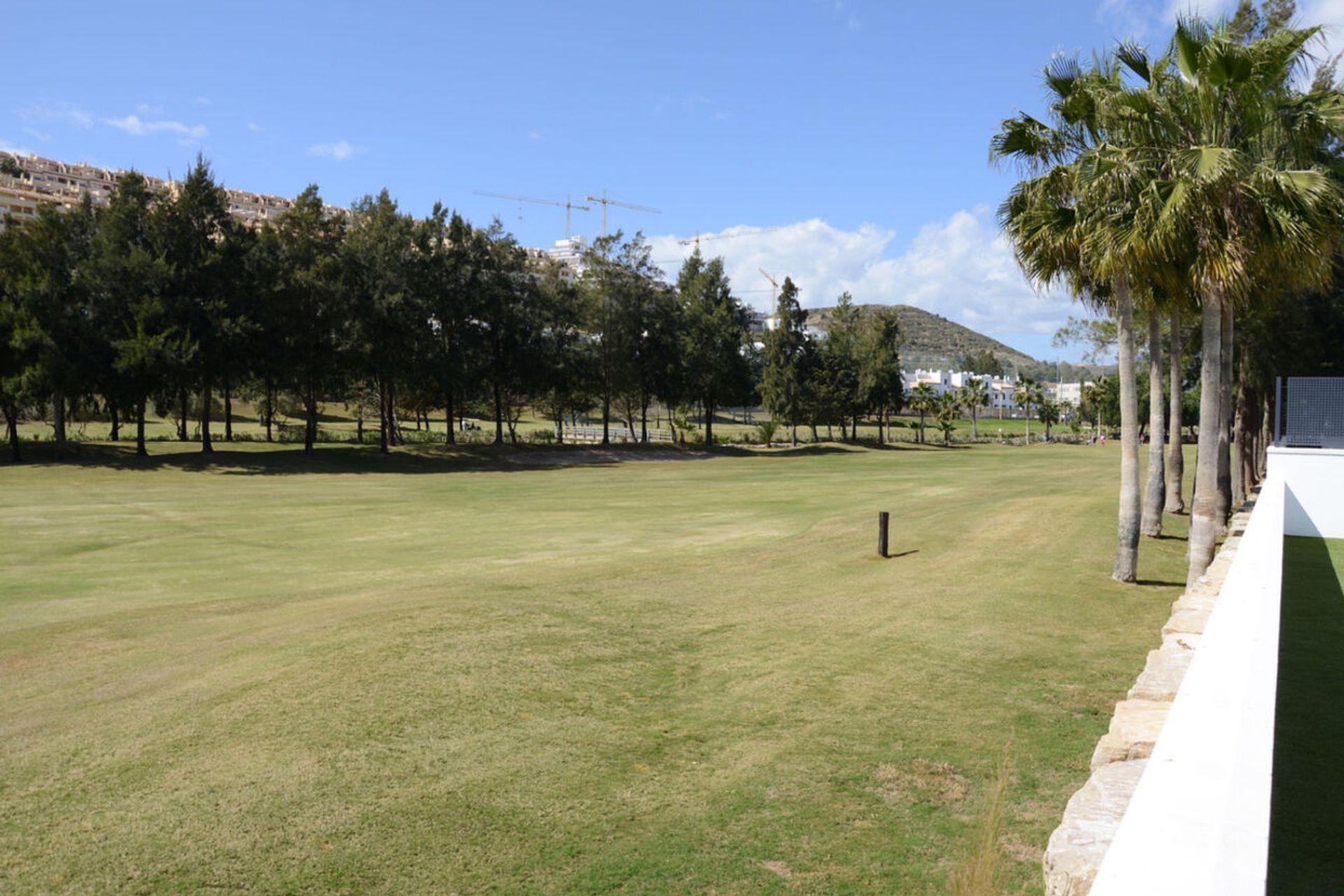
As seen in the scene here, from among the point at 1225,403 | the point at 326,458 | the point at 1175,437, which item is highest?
the point at 1225,403

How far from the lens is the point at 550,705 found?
9.53 metres

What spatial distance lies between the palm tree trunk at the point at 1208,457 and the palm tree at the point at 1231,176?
2 cm

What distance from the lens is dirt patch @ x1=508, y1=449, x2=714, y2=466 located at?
59719 mm

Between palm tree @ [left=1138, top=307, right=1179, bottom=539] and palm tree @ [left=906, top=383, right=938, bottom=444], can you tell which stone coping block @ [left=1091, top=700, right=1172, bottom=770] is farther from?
palm tree @ [left=906, top=383, right=938, bottom=444]

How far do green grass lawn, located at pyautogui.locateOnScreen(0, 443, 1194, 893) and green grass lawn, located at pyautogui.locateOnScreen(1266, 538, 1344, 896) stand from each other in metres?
1.51

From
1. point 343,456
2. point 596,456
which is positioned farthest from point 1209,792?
point 596,456

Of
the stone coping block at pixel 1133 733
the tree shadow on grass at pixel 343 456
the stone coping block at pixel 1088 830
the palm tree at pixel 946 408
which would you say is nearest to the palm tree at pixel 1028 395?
the palm tree at pixel 946 408

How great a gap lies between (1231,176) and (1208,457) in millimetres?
5063

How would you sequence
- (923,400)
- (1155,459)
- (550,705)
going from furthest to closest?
(923,400) < (1155,459) < (550,705)

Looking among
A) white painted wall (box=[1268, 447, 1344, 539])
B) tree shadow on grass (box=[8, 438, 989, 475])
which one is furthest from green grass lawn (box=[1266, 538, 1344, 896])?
tree shadow on grass (box=[8, 438, 989, 475])

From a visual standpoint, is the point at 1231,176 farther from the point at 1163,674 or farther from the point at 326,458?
the point at 326,458

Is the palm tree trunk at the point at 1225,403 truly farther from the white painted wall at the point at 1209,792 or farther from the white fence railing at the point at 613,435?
the white fence railing at the point at 613,435

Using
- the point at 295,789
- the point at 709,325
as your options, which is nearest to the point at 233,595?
the point at 295,789

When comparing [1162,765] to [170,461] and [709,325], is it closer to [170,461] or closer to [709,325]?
[170,461]
